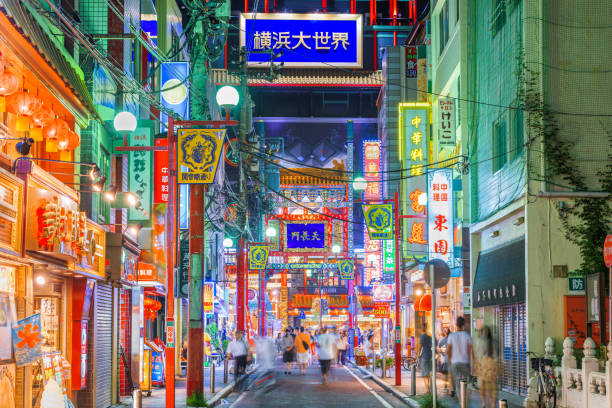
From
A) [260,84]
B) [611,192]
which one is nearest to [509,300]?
[611,192]

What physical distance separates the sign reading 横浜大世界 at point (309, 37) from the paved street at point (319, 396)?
14.3 meters

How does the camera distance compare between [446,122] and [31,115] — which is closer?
[31,115]

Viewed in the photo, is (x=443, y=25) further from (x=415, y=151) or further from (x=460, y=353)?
(x=460, y=353)

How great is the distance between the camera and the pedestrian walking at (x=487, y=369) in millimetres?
18219

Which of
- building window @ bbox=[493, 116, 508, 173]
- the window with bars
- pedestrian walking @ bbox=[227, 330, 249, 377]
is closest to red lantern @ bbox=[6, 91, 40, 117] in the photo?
the window with bars

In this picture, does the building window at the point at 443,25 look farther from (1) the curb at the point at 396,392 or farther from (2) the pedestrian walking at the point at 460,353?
(2) the pedestrian walking at the point at 460,353

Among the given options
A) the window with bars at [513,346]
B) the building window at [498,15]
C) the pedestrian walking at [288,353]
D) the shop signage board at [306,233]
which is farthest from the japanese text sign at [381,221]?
the shop signage board at [306,233]

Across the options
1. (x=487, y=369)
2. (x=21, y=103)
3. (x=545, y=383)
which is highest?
(x=21, y=103)

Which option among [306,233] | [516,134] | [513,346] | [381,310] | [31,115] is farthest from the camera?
[381,310]

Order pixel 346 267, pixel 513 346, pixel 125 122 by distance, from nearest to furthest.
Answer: pixel 125 122, pixel 513 346, pixel 346 267

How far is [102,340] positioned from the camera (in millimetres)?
22156

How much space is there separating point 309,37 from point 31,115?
26.6 metres

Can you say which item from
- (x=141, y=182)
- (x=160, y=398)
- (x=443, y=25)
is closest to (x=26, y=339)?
(x=160, y=398)

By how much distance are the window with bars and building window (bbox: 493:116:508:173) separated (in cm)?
446
